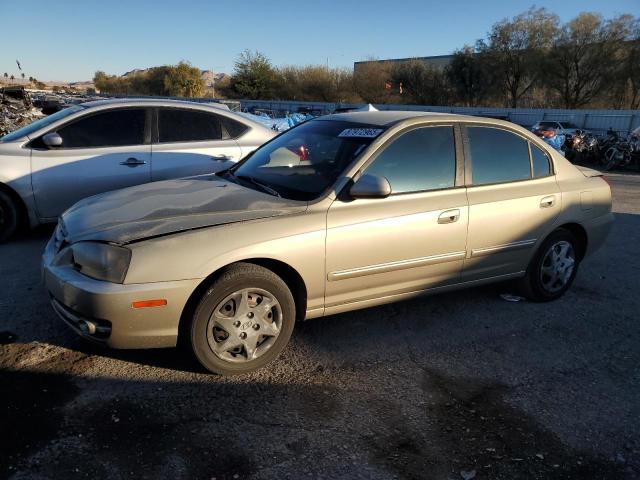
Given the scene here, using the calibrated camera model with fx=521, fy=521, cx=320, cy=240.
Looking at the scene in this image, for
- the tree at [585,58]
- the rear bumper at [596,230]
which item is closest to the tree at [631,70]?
the tree at [585,58]

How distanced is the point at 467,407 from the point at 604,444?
2.37ft

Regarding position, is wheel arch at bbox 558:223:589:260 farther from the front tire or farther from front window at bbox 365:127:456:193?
the front tire

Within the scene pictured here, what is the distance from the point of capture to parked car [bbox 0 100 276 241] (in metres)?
5.61

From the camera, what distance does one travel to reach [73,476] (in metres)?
2.35

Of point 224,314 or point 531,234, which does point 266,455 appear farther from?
point 531,234

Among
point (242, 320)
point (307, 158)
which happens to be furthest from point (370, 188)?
point (242, 320)

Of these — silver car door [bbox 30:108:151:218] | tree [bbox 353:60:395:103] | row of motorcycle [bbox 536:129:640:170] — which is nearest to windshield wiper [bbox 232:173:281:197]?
silver car door [bbox 30:108:151:218]

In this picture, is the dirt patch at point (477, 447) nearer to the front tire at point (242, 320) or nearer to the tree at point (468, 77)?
the front tire at point (242, 320)

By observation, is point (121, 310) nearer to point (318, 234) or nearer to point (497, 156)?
point (318, 234)

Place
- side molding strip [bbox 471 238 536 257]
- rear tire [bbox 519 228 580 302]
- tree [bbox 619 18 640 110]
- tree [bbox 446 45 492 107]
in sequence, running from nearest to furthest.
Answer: side molding strip [bbox 471 238 536 257], rear tire [bbox 519 228 580 302], tree [bbox 619 18 640 110], tree [bbox 446 45 492 107]

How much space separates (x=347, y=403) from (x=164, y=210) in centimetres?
166

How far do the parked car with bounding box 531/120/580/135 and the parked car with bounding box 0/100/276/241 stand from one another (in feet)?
59.5

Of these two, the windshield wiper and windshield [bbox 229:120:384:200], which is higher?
windshield [bbox 229:120:384:200]

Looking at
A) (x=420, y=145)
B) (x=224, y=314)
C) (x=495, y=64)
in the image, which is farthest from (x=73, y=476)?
(x=495, y=64)
